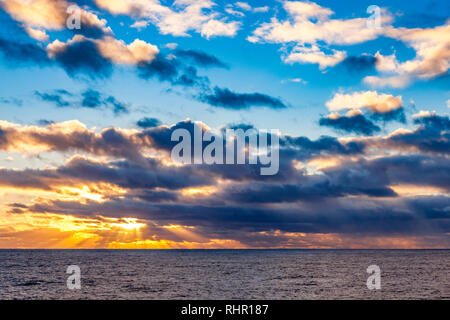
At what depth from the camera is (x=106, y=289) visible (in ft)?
236

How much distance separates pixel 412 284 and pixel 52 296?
65.6m

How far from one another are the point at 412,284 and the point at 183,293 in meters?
46.1

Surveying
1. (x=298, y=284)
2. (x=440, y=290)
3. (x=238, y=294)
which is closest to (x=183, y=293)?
(x=238, y=294)

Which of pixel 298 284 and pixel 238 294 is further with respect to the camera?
pixel 298 284
